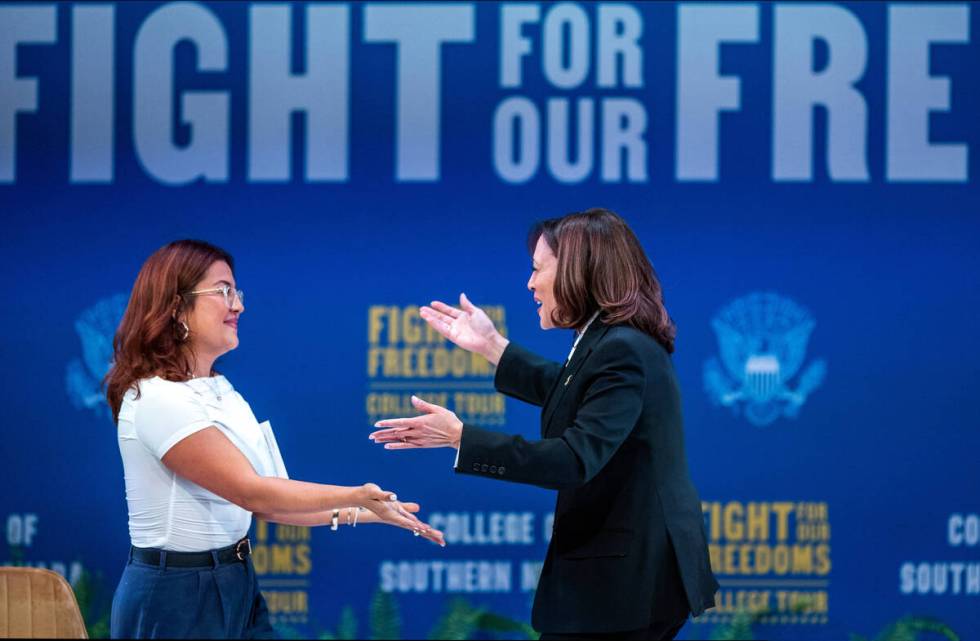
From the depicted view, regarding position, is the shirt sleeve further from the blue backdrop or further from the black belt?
the blue backdrop

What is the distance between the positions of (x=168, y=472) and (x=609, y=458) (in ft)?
3.18

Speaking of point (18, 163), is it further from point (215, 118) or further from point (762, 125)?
point (762, 125)

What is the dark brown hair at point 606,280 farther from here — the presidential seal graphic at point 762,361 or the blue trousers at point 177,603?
the presidential seal graphic at point 762,361

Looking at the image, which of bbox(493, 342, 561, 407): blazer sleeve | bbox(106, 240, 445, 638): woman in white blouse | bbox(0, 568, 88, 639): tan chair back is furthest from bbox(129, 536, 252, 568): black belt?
bbox(493, 342, 561, 407): blazer sleeve

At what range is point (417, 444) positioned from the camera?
2.43 meters

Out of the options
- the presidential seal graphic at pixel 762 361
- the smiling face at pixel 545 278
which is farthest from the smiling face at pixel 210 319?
the presidential seal graphic at pixel 762 361

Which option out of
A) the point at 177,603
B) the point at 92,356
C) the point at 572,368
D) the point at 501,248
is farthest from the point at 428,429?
the point at 92,356

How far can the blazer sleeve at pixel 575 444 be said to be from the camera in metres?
2.24

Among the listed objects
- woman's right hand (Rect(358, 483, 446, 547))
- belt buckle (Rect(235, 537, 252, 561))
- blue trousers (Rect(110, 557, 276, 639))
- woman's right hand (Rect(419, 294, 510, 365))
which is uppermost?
woman's right hand (Rect(419, 294, 510, 365))

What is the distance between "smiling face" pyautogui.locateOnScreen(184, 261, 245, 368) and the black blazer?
2.20 feet

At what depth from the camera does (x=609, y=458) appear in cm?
230

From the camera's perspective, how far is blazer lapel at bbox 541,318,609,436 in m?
2.43

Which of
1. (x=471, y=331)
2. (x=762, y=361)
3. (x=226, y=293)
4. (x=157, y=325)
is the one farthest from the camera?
(x=762, y=361)

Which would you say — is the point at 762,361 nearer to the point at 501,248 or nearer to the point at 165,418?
the point at 501,248
